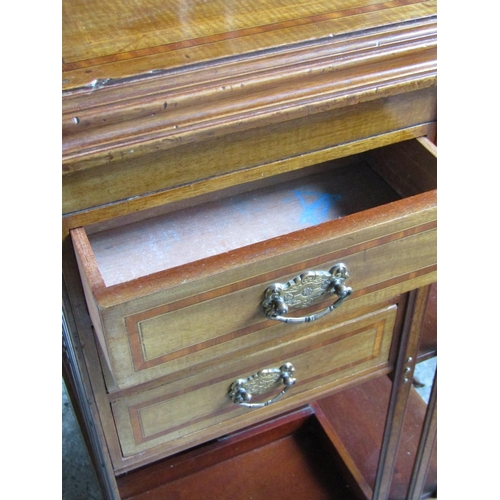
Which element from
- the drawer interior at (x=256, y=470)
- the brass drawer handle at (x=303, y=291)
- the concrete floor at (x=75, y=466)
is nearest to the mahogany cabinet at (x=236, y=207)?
the brass drawer handle at (x=303, y=291)

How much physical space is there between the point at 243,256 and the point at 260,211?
0.19 metres

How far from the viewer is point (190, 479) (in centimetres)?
100

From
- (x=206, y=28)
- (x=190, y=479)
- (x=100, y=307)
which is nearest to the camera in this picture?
(x=100, y=307)

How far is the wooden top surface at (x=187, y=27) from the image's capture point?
1.81 feet

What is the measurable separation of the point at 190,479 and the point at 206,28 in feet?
2.20

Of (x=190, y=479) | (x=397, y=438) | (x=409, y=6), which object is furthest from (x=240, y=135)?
(x=190, y=479)

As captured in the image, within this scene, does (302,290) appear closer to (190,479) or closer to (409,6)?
(409,6)

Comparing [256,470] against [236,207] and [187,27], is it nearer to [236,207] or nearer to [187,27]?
[236,207]

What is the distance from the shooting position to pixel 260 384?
70 cm

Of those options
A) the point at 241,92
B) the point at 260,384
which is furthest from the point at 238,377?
the point at 241,92

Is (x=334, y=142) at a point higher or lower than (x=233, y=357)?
higher

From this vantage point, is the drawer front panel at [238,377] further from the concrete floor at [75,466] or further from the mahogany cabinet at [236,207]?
the concrete floor at [75,466]

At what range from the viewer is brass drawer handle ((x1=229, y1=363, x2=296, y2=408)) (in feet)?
2.25

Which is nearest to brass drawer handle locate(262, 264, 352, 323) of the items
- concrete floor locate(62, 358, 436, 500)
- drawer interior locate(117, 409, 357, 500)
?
drawer interior locate(117, 409, 357, 500)
